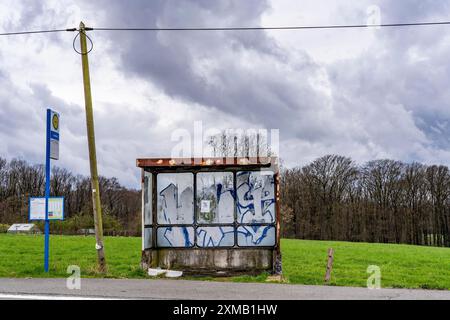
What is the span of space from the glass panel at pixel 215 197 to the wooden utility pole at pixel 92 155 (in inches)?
107

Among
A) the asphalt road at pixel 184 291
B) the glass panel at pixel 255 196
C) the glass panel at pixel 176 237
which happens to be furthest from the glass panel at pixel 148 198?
the glass panel at pixel 255 196

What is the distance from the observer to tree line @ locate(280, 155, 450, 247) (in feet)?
247

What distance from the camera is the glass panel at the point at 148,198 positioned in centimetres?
1512

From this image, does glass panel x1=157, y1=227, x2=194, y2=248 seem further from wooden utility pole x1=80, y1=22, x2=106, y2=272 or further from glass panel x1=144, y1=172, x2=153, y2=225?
wooden utility pole x1=80, y1=22, x2=106, y2=272

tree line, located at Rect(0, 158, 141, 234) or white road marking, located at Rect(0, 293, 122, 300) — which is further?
tree line, located at Rect(0, 158, 141, 234)

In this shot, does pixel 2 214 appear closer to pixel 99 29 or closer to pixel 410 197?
pixel 410 197

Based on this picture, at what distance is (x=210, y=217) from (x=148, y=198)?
1737 mm

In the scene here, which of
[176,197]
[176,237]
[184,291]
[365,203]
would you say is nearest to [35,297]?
[184,291]

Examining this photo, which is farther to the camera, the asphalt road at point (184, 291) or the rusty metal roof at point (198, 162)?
the rusty metal roof at point (198, 162)

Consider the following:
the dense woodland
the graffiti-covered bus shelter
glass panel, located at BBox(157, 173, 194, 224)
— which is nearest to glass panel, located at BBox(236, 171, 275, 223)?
the graffiti-covered bus shelter

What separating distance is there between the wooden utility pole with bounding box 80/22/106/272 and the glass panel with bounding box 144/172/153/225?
3.90ft

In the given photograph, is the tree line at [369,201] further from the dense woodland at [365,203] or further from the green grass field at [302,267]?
the green grass field at [302,267]

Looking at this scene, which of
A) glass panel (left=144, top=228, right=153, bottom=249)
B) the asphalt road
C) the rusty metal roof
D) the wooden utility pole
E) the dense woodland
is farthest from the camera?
the dense woodland
